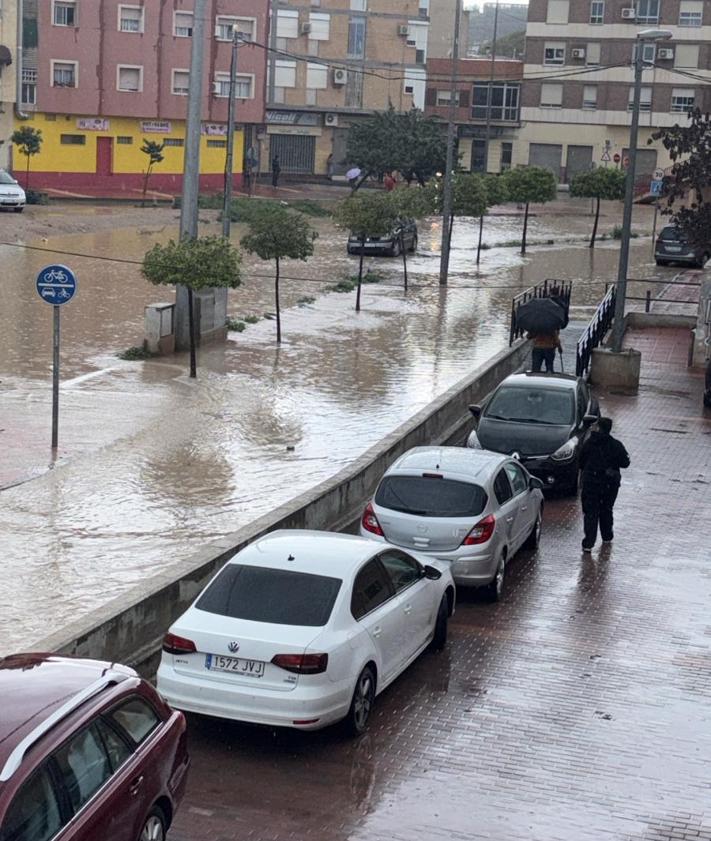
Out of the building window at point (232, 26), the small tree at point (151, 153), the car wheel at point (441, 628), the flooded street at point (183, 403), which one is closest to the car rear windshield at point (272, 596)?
the car wheel at point (441, 628)

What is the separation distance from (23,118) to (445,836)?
57.9 m

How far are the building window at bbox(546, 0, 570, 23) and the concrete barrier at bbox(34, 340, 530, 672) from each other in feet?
212

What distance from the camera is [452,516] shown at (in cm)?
1360

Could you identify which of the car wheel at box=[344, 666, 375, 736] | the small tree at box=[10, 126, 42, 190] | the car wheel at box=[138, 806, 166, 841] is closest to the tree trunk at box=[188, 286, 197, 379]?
the car wheel at box=[344, 666, 375, 736]

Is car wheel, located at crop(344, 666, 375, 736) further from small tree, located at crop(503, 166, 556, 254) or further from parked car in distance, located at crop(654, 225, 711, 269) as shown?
small tree, located at crop(503, 166, 556, 254)

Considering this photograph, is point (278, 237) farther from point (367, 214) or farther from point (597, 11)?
point (597, 11)

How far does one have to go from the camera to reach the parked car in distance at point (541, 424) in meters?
18.3

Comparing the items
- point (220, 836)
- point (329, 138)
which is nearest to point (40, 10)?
point (329, 138)

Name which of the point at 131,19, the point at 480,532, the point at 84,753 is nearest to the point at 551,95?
the point at 131,19

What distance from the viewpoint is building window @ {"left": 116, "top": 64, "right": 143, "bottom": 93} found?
209 ft

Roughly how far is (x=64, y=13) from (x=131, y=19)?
118 inches

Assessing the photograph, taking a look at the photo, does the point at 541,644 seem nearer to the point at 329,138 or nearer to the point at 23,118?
the point at 23,118

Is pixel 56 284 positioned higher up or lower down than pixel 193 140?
lower down

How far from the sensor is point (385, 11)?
7812 cm
